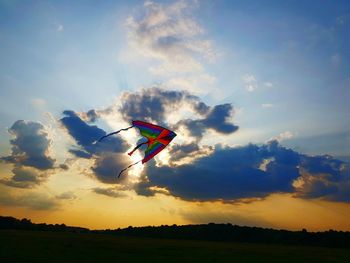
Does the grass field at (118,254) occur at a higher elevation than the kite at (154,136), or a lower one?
lower

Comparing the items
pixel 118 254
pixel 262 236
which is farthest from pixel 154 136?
pixel 262 236

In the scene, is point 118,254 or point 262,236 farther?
point 262,236

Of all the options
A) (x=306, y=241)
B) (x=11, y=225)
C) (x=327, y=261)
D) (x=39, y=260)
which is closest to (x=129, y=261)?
(x=39, y=260)

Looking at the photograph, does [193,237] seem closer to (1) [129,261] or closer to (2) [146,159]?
(1) [129,261]

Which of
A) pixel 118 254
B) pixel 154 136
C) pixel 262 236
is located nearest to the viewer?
pixel 154 136

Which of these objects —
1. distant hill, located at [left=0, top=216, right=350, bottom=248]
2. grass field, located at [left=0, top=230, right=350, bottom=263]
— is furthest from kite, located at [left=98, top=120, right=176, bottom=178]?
distant hill, located at [left=0, top=216, right=350, bottom=248]

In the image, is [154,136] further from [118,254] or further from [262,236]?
[262,236]

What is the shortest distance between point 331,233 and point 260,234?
106ft

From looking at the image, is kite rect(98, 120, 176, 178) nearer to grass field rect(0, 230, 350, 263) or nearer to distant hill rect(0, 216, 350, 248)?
grass field rect(0, 230, 350, 263)

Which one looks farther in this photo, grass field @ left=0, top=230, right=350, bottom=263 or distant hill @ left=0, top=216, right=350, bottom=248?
distant hill @ left=0, top=216, right=350, bottom=248

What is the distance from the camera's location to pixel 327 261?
64312 millimetres

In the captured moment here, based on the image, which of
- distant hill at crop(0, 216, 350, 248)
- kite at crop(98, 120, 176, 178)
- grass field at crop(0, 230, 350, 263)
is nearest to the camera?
kite at crop(98, 120, 176, 178)

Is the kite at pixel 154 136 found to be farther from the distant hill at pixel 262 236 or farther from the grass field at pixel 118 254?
the distant hill at pixel 262 236

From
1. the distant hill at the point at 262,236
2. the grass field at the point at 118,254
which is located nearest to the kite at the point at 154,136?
the grass field at the point at 118,254
